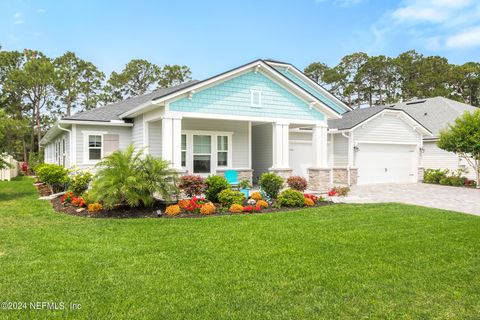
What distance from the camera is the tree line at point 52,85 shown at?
34750 mm

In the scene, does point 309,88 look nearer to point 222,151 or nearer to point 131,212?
point 222,151

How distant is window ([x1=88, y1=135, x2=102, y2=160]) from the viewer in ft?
49.2

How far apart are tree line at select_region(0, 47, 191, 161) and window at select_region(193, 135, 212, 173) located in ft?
75.2

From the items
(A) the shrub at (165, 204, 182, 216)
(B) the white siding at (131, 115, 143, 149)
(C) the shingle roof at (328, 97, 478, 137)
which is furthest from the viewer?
(C) the shingle roof at (328, 97, 478, 137)

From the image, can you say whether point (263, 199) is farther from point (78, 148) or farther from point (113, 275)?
point (78, 148)

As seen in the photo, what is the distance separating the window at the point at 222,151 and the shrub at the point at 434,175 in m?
12.0

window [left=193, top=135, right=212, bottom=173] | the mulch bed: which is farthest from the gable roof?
the mulch bed

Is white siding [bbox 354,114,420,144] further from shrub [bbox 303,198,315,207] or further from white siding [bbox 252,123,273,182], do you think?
shrub [bbox 303,198,315,207]

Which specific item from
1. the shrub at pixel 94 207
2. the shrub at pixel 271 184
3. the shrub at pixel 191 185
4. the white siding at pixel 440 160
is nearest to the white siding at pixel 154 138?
the shrub at pixel 191 185

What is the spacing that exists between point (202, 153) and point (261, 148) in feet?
13.1

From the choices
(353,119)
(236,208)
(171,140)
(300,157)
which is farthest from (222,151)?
(353,119)

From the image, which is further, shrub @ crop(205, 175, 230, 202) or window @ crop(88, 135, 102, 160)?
window @ crop(88, 135, 102, 160)

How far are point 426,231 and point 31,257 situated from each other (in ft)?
23.4

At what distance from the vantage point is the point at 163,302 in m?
3.92
